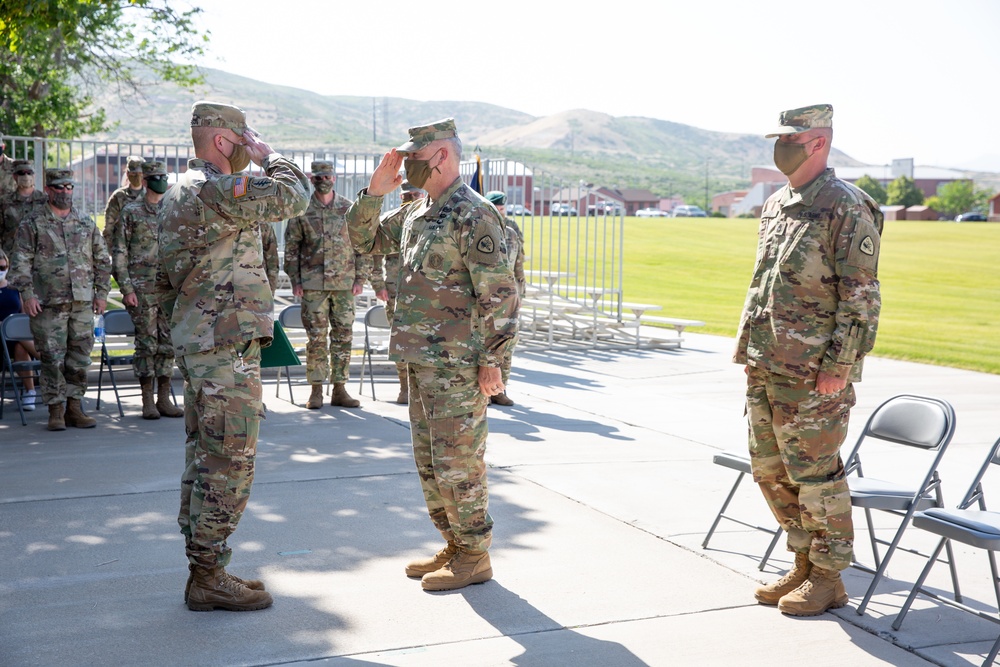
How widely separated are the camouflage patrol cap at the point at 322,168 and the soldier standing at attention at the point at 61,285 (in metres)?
2.11

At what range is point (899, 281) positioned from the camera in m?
35.2

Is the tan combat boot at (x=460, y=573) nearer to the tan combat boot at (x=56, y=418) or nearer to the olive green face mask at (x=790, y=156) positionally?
the olive green face mask at (x=790, y=156)

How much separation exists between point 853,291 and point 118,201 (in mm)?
7271

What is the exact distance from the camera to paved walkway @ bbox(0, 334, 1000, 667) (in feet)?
13.8

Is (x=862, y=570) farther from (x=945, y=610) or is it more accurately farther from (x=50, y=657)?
(x=50, y=657)

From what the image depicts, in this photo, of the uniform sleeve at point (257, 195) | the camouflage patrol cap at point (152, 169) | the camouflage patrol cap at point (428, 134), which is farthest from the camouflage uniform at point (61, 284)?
the camouflage patrol cap at point (428, 134)

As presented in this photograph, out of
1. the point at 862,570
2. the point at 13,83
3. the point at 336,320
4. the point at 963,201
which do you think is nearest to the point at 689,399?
the point at 336,320

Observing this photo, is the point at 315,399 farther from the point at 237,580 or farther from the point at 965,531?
the point at 965,531

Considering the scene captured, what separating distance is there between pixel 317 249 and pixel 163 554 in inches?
187

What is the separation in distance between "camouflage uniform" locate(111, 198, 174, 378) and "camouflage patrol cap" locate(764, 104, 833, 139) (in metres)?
5.92

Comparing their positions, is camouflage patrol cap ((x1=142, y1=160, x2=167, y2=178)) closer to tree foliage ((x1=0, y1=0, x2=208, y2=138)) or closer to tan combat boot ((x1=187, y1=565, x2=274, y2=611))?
tan combat boot ((x1=187, y1=565, x2=274, y2=611))

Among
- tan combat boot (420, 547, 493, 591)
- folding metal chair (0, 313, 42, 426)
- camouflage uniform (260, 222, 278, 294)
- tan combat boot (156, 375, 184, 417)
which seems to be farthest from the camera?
camouflage uniform (260, 222, 278, 294)

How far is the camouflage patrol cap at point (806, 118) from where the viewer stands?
471 centimetres

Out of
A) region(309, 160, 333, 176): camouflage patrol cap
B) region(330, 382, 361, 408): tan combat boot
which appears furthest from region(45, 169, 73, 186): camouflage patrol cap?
region(330, 382, 361, 408): tan combat boot
